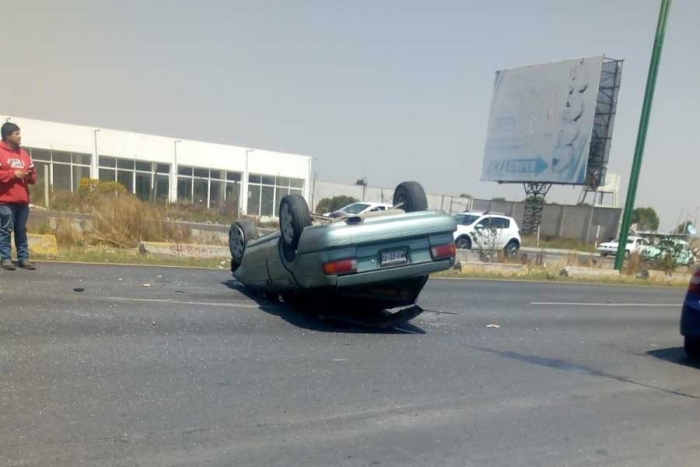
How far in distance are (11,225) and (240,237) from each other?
130 inches

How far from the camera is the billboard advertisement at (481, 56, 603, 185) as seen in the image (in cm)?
3831

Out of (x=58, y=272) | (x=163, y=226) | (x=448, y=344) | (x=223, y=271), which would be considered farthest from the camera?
(x=163, y=226)

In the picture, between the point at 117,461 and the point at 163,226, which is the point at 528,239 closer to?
the point at 163,226

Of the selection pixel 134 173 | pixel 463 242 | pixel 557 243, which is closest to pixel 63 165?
pixel 134 173

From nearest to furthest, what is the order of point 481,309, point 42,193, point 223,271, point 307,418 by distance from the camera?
1. point 307,418
2. point 481,309
3. point 223,271
4. point 42,193

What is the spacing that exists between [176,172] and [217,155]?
10.8 feet

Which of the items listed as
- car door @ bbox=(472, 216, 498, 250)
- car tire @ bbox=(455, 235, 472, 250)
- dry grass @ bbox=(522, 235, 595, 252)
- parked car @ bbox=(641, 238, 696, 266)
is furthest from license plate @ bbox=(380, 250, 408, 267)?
dry grass @ bbox=(522, 235, 595, 252)

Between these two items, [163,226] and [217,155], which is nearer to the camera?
[163,226]

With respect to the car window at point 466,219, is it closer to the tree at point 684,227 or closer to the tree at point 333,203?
the tree at point 684,227

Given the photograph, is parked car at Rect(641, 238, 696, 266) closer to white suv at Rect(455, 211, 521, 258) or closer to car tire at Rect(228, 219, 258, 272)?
white suv at Rect(455, 211, 521, 258)

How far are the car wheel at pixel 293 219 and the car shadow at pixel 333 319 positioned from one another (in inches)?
41.6

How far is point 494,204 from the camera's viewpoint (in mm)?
50219

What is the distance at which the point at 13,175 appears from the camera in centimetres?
854

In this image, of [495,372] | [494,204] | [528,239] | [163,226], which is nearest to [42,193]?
[163,226]
